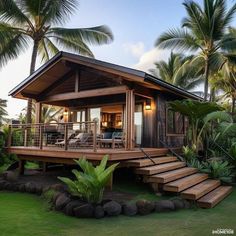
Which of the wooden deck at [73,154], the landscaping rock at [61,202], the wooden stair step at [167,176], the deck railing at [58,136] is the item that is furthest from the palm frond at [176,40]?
the landscaping rock at [61,202]

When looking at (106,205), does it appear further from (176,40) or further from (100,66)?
(176,40)

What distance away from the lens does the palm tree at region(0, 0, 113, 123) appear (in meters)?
14.0

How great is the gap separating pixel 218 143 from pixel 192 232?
726 centimetres

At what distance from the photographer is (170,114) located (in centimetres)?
1173

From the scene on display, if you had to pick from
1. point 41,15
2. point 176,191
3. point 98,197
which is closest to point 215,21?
point 41,15

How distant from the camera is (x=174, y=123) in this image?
1194 cm

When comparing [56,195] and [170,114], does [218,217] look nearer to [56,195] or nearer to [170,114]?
[56,195]

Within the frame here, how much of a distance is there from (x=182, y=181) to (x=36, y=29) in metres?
11.4

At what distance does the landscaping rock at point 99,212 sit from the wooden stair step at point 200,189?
6.83 ft

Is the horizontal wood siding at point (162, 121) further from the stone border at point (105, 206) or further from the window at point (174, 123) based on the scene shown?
the stone border at point (105, 206)

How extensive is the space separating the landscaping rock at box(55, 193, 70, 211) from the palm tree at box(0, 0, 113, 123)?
8.46 meters

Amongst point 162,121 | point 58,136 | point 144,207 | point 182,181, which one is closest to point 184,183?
point 182,181

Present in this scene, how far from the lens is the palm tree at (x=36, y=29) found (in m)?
14.0

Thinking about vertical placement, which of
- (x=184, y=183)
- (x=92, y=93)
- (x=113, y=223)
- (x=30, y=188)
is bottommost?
(x=113, y=223)
